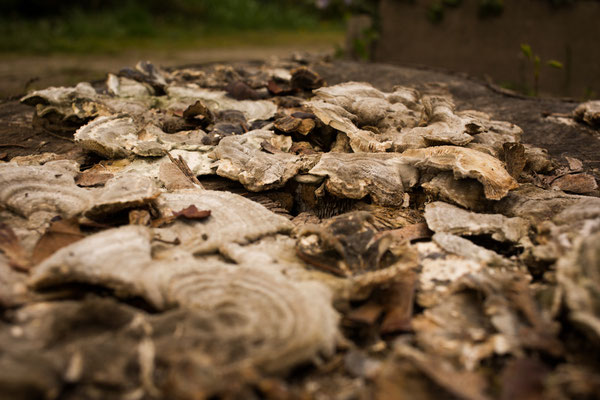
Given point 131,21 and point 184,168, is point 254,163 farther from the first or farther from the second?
point 131,21

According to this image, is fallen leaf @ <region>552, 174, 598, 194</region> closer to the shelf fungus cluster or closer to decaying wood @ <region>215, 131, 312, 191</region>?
the shelf fungus cluster

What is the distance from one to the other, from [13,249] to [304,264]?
1142 millimetres

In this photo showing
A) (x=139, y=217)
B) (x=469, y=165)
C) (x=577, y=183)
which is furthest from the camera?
(x=577, y=183)

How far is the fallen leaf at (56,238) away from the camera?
180cm

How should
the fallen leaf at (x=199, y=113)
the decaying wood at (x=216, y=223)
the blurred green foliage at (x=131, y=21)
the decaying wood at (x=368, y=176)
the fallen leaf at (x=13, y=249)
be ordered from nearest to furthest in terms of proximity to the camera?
the fallen leaf at (x=13, y=249) → the decaying wood at (x=216, y=223) → the decaying wood at (x=368, y=176) → the fallen leaf at (x=199, y=113) → the blurred green foliage at (x=131, y=21)

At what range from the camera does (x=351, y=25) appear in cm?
724

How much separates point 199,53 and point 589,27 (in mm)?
7351

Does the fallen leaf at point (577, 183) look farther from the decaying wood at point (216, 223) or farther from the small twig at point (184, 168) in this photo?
the small twig at point (184, 168)

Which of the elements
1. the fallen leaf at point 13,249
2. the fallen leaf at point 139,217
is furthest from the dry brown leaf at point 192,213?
the fallen leaf at point 13,249

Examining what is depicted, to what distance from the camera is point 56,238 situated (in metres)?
1.88

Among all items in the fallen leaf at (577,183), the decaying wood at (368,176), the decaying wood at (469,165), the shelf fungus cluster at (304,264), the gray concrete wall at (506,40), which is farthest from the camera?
the gray concrete wall at (506,40)

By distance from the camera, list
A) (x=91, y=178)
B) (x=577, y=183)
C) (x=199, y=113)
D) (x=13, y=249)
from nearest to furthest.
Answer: (x=13, y=249)
(x=91, y=178)
(x=577, y=183)
(x=199, y=113)

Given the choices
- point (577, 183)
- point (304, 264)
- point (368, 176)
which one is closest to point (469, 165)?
point (368, 176)

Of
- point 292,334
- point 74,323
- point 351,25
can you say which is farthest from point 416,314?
point 351,25
